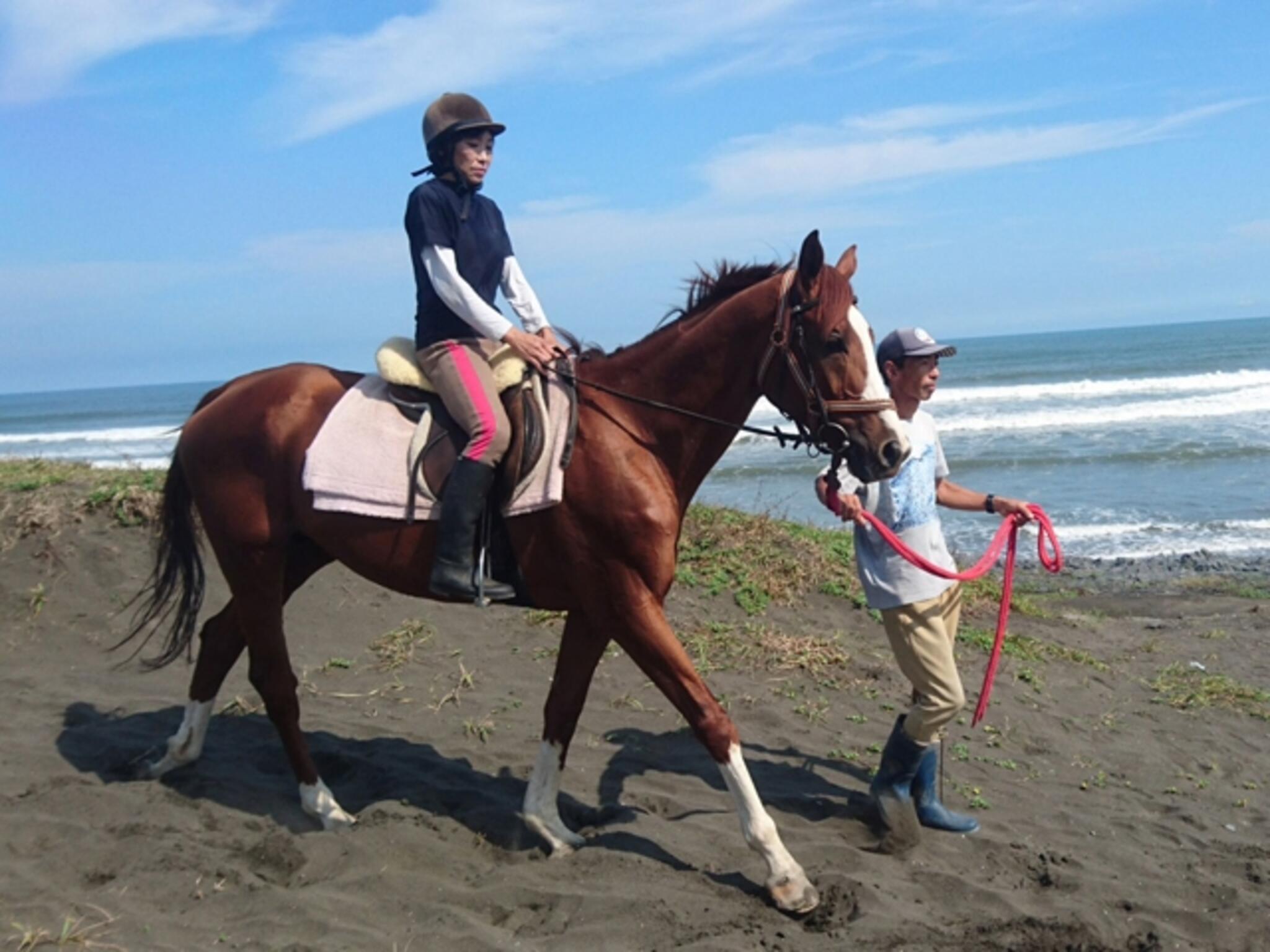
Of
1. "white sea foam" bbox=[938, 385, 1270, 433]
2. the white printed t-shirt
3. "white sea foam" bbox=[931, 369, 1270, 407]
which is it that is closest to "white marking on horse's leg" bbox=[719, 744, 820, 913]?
the white printed t-shirt

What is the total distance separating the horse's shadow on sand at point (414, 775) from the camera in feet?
16.5

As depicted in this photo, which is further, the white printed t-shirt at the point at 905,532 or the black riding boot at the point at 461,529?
the white printed t-shirt at the point at 905,532

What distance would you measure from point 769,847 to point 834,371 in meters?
1.83

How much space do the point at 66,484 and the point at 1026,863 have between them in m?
7.85

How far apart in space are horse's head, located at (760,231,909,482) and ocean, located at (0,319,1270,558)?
20.8 ft

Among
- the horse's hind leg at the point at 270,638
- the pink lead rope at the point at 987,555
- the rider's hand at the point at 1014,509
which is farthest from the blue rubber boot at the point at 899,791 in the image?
the horse's hind leg at the point at 270,638

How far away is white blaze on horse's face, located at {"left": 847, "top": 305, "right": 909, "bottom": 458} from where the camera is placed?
3996 millimetres

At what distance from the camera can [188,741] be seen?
5406mm

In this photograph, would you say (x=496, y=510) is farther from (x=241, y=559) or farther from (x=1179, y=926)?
(x=1179, y=926)

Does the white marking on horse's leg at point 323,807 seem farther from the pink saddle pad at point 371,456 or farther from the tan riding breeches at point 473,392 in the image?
the tan riding breeches at point 473,392

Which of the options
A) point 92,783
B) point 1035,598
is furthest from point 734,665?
point 1035,598

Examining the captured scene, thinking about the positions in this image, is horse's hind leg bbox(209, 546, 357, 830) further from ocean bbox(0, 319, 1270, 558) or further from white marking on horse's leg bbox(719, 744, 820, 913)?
ocean bbox(0, 319, 1270, 558)

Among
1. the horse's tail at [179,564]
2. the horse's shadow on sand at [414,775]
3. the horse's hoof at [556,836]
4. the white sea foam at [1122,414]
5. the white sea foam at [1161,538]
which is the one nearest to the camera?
the horse's hoof at [556,836]

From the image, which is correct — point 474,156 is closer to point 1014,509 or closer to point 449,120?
point 449,120
